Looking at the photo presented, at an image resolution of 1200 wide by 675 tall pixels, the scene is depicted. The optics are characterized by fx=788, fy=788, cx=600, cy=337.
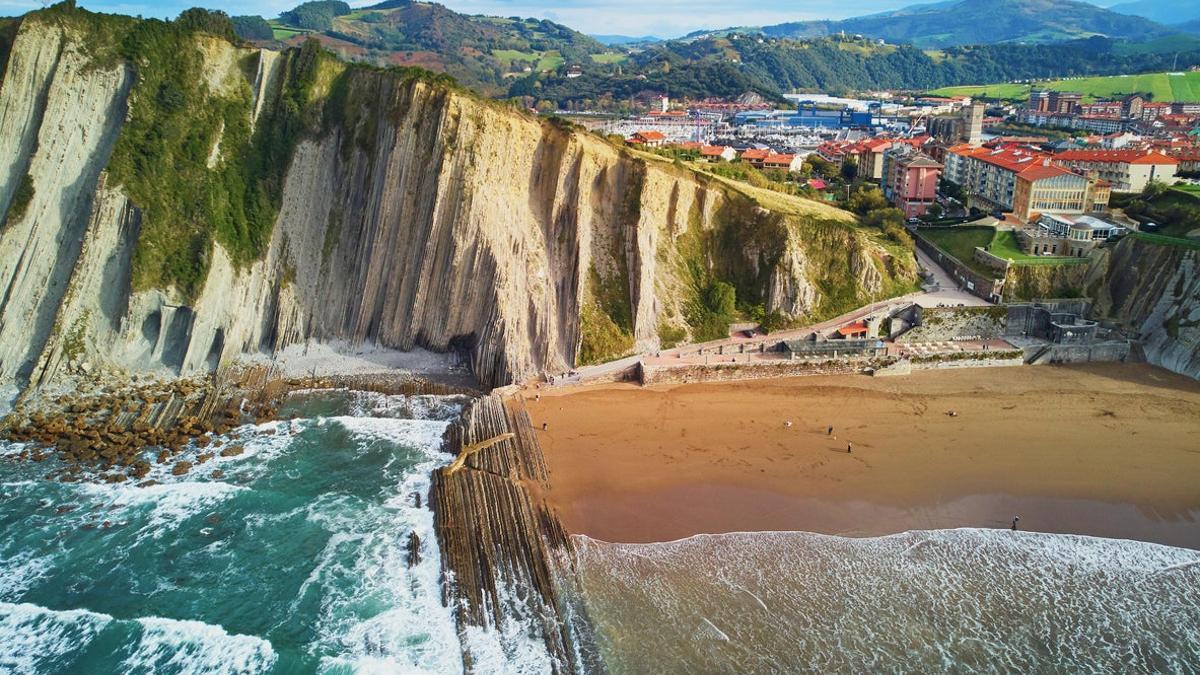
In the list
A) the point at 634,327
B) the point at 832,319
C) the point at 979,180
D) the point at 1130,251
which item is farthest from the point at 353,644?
the point at 979,180

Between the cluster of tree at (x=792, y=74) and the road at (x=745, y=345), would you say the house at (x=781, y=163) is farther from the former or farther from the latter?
the cluster of tree at (x=792, y=74)

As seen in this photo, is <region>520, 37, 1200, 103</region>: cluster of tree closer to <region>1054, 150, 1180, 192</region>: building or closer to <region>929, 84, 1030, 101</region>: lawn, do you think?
<region>929, 84, 1030, 101</region>: lawn

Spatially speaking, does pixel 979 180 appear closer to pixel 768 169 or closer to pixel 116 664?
pixel 768 169

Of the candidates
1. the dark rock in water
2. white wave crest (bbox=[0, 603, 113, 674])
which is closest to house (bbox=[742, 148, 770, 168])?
the dark rock in water

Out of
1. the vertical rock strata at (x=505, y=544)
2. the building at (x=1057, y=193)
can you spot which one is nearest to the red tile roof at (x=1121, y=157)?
the building at (x=1057, y=193)

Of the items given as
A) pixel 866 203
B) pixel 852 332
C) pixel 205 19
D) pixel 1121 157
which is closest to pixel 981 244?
pixel 866 203

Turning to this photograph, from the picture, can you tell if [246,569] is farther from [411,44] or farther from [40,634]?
[411,44]
